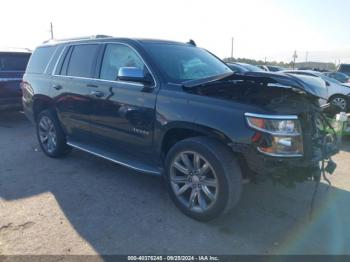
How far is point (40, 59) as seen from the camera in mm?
6195

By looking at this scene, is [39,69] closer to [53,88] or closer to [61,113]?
[53,88]

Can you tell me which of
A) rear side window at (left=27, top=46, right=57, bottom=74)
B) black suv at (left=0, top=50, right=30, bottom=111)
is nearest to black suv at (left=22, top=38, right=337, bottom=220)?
rear side window at (left=27, top=46, right=57, bottom=74)

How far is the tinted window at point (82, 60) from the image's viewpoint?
4.98 metres

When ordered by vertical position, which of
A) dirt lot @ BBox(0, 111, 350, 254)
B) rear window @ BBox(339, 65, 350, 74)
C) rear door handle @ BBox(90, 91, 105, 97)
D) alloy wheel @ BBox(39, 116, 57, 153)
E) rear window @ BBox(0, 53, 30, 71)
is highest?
rear window @ BBox(0, 53, 30, 71)

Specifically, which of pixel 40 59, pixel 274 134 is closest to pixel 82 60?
pixel 40 59

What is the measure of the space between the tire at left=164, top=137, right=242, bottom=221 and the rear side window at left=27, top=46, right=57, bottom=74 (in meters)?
3.30

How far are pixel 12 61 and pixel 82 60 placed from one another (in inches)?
202

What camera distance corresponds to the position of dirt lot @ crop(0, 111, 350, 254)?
332 cm

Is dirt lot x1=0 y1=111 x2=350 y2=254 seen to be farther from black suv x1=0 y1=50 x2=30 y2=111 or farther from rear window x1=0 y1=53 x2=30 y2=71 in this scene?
rear window x1=0 y1=53 x2=30 y2=71

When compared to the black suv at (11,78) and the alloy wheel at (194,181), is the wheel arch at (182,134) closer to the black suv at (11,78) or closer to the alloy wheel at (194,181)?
the alloy wheel at (194,181)

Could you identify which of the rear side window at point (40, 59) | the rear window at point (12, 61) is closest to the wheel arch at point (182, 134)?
the rear side window at point (40, 59)

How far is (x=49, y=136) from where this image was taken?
6.03 m

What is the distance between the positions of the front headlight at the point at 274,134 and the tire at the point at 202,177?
0.40m

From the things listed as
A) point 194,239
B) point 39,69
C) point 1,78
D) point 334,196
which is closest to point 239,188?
point 194,239
